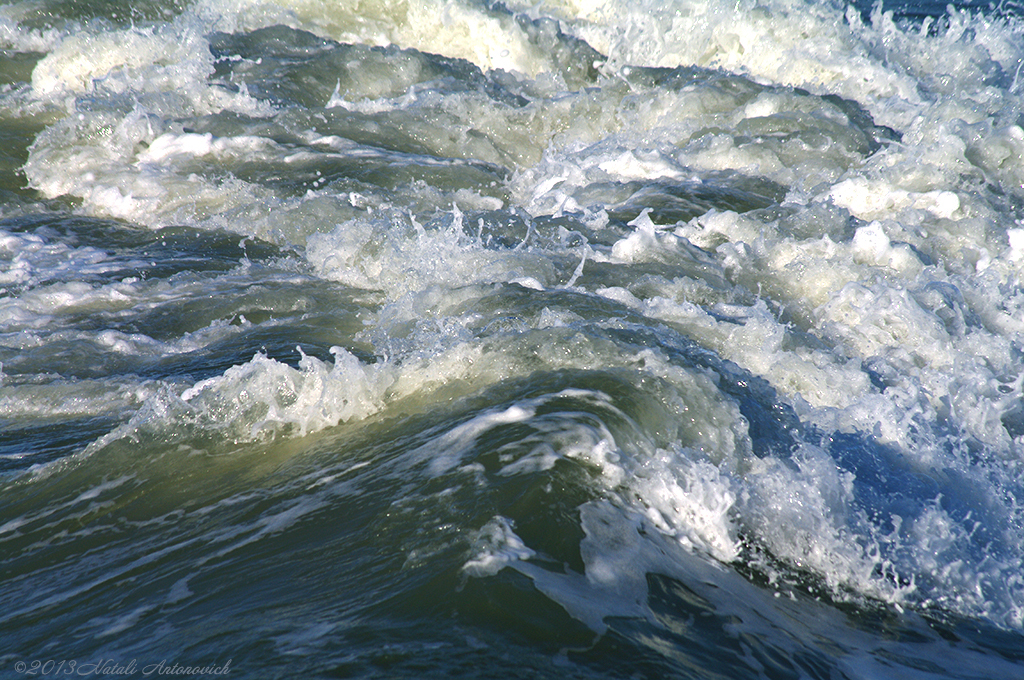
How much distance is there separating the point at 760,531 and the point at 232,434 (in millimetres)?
2108

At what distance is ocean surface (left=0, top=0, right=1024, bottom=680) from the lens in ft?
6.71

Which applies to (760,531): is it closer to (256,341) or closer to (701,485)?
(701,485)

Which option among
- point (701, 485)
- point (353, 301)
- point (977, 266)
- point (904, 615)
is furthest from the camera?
point (977, 266)

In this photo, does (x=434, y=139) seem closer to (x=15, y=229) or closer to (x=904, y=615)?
(x=15, y=229)

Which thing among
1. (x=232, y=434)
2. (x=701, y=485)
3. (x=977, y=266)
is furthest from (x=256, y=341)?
(x=977, y=266)

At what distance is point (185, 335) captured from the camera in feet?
13.9

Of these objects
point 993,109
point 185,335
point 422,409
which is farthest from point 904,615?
point 993,109

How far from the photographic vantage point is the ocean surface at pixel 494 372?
204cm

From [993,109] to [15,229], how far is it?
9.40 m

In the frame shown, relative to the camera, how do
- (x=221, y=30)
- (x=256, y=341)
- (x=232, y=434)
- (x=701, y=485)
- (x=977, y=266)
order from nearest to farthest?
(x=701, y=485)
(x=232, y=434)
(x=256, y=341)
(x=977, y=266)
(x=221, y=30)

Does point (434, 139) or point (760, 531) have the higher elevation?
point (434, 139)

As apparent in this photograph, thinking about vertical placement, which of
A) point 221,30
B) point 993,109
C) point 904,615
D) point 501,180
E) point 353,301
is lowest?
point 904,615

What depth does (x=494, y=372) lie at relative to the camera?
329 centimetres

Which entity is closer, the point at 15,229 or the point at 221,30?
the point at 15,229
